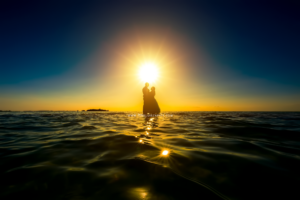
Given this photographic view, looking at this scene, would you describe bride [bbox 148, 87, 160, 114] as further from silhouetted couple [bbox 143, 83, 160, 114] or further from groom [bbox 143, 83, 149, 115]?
groom [bbox 143, 83, 149, 115]

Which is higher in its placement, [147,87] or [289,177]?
[147,87]

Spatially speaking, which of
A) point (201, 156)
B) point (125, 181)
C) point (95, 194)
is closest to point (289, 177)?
point (201, 156)

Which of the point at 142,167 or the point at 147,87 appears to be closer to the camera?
the point at 142,167

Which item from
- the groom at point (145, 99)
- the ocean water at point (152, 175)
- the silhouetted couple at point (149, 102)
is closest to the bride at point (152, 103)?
the silhouetted couple at point (149, 102)

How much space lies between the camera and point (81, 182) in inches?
76.2

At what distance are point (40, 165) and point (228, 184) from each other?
359 centimetres

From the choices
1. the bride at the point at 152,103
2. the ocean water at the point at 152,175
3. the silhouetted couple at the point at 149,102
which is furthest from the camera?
the bride at the point at 152,103

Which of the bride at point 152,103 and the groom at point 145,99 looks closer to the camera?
the groom at point 145,99

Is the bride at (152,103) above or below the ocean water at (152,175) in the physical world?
above

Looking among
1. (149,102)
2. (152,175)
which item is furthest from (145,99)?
(152,175)

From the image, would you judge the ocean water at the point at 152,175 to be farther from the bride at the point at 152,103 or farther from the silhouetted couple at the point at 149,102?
the bride at the point at 152,103

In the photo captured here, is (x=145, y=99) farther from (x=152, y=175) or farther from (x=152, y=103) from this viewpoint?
(x=152, y=175)

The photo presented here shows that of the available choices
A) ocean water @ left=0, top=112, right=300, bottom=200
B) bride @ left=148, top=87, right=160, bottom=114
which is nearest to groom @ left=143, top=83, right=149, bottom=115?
bride @ left=148, top=87, right=160, bottom=114

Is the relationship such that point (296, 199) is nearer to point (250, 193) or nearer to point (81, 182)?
point (250, 193)
